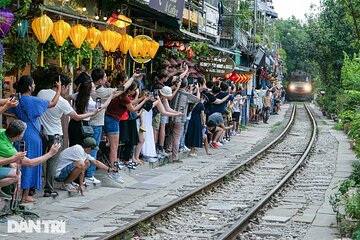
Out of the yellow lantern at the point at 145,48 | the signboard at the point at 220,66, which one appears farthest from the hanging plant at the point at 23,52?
the signboard at the point at 220,66

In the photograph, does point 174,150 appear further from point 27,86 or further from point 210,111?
point 27,86

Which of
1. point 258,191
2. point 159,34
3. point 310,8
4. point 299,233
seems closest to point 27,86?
point 299,233

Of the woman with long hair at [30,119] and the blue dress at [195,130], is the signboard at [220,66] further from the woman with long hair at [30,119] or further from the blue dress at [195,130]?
the woman with long hair at [30,119]

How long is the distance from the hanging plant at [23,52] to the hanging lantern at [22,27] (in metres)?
0.12

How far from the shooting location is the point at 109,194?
14719mm

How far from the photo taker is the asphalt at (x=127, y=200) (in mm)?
11531

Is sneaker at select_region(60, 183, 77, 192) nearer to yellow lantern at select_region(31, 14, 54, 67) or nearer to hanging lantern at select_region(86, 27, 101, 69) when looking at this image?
yellow lantern at select_region(31, 14, 54, 67)

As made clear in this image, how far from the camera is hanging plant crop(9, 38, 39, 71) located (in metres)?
13.5

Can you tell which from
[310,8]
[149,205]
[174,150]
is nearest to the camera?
[149,205]

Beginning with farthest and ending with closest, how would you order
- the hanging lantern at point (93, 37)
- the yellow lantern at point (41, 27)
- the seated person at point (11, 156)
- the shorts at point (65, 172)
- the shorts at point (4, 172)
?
the hanging lantern at point (93, 37)
the yellow lantern at point (41, 27)
the shorts at point (65, 172)
the shorts at point (4, 172)
the seated person at point (11, 156)

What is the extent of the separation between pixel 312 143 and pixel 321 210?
16607 mm

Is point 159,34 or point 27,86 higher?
point 159,34

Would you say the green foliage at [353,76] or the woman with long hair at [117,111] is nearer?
the woman with long hair at [117,111]

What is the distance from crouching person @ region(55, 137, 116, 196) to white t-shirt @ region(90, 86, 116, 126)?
1.07m
